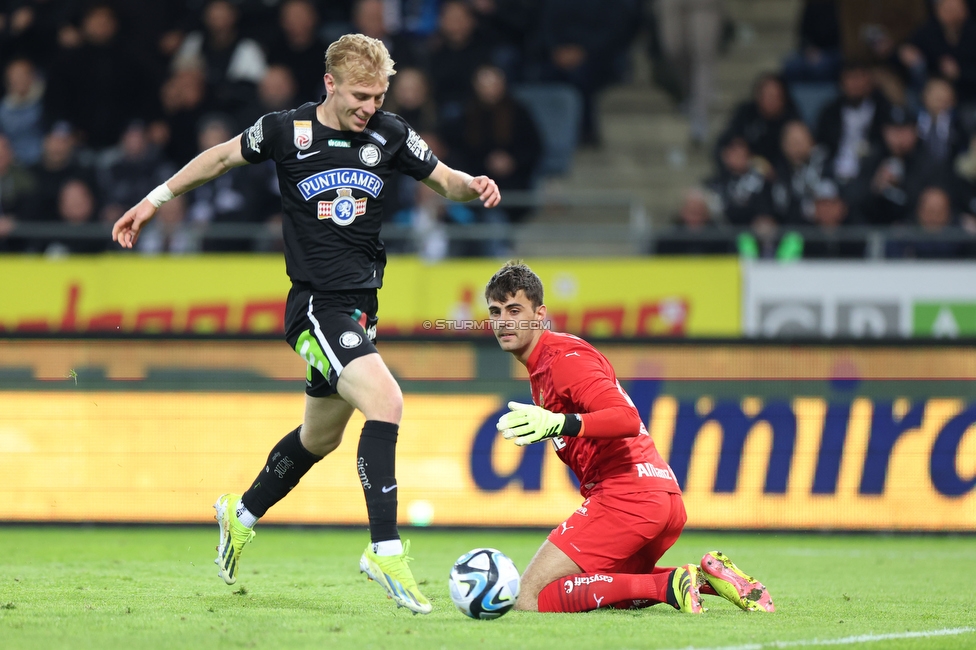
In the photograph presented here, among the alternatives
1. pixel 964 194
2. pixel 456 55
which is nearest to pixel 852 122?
pixel 964 194

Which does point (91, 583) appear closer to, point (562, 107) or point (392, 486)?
point (392, 486)

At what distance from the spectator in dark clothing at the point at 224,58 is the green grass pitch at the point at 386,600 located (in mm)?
6750

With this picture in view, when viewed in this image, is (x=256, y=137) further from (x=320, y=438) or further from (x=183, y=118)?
(x=183, y=118)

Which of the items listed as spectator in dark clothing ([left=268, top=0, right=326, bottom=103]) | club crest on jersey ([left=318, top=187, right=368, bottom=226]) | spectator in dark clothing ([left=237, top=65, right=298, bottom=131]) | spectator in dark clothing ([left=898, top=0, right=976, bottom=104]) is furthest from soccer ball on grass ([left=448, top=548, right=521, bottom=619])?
spectator in dark clothing ([left=898, top=0, right=976, bottom=104])

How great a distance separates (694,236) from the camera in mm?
12938

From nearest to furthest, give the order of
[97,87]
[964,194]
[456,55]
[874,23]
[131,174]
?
1. [964,194]
2. [131,174]
3. [97,87]
4. [456,55]
5. [874,23]

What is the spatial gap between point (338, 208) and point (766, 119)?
9.26m

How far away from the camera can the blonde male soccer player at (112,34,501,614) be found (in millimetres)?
5754

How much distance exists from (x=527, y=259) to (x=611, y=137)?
400cm

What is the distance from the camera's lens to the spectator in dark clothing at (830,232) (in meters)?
13.0

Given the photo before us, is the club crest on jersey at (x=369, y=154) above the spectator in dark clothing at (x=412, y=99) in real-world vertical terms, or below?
below

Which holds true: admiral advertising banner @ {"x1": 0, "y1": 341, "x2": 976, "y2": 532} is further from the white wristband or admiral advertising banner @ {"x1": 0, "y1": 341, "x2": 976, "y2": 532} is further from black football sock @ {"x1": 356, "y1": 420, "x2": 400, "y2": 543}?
black football sock @ {"x1": 356, "y1": 420, "x2": 400, "y2": 543}

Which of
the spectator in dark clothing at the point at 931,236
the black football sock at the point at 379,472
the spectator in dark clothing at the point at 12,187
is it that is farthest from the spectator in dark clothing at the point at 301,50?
the black football sock at the point at 379,472

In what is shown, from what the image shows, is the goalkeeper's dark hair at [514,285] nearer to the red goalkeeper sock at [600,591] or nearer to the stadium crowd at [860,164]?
the red goalkeeper sock at [600,591]
